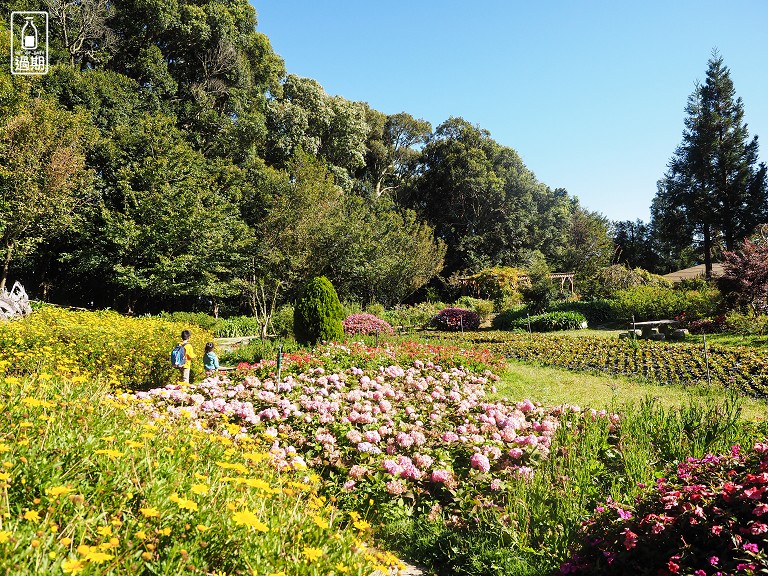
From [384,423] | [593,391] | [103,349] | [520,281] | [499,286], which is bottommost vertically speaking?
[593,391]

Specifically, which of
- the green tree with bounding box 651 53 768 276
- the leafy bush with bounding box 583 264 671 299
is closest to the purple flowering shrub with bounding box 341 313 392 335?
the leafy bush with bounding box 583 264 671 299

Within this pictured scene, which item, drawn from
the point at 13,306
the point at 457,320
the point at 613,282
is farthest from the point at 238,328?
the point at 613,282

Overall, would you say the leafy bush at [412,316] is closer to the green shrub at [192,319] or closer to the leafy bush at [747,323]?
the green shrub at [192,319]

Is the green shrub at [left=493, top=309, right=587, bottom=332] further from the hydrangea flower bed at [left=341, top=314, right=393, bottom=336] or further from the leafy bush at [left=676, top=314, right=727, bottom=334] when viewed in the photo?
the hydrangea flower bed at [left=341, top=314, right=393, bottom=336]

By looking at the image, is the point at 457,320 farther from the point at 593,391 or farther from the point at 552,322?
the point at 593,391

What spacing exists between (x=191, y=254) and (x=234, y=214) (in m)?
3.06

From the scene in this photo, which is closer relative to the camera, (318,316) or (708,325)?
(318,316)

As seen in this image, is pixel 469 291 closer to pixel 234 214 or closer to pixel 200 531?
pixel 234 214

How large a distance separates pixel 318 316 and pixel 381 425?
507cm

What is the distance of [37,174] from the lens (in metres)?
14.0

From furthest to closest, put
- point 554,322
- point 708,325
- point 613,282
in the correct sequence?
point 613,282
point 554,322
point 708,325

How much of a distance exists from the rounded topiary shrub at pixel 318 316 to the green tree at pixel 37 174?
10246mm

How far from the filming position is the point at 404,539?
3.39 m

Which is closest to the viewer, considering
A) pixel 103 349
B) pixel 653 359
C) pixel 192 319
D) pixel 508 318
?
pixel 103 349
